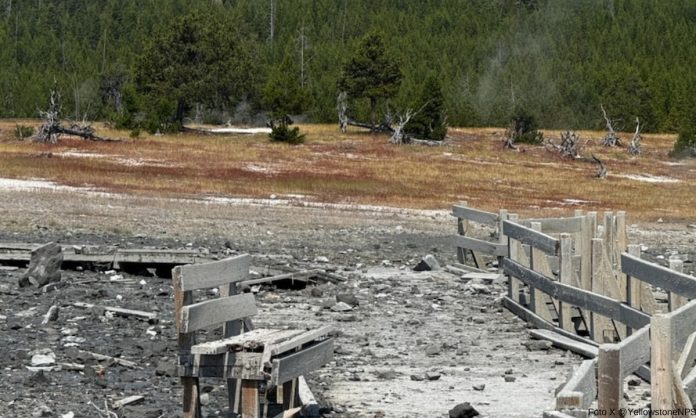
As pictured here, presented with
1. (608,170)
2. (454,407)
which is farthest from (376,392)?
(608,170)

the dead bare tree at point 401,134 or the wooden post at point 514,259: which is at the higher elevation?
the wooden post at point 514,259

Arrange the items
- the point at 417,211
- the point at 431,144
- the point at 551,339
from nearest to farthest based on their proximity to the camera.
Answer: the point at 551,339 → the point at 417,211 → the point at 431,144

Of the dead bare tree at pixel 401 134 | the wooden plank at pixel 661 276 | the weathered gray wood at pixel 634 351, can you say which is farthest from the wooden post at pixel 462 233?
the dead bare tree at pixel 401 134

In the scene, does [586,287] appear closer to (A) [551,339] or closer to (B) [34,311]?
(A) [551,339]

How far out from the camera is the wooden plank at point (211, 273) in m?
9.47

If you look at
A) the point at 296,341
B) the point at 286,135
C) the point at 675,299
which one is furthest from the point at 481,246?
the point at 286,135

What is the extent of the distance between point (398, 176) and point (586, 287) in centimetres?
3230

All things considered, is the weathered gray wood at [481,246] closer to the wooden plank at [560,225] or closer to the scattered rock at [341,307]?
the wooden plank at [560,225]

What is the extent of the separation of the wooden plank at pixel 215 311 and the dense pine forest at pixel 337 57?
63.4 meters

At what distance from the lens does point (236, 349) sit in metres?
8.66

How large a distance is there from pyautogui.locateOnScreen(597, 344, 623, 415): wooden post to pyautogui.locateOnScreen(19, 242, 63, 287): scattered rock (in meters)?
11.4

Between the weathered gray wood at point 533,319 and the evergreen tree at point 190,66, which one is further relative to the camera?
the evergreen tree at point 190,66

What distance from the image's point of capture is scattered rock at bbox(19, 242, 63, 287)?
1639 centimetres

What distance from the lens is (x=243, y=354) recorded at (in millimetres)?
8586
